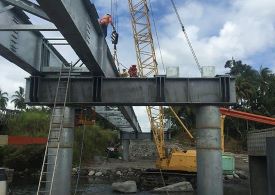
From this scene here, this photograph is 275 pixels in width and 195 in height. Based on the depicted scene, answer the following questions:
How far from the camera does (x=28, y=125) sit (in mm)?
49188

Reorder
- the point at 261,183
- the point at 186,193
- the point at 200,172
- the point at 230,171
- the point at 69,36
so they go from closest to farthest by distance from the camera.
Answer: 1. the point at 69,36
2. the point at 261,183
3. the point at 200,172
4. the point at 186,193
5. the point at 230,171

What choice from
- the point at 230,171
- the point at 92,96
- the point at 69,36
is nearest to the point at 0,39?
the point at 69,36

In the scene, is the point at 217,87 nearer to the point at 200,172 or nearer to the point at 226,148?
the point at 200,172

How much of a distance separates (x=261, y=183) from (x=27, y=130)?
130 feet

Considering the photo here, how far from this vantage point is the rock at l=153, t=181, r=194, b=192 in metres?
29.5

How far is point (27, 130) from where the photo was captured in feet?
160

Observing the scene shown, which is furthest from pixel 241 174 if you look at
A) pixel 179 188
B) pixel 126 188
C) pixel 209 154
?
pixel 209 154

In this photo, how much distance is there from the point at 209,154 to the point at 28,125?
37.7 meters

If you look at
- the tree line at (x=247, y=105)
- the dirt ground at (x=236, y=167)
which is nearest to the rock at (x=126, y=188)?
the dirt ground at (x=236, y=167)

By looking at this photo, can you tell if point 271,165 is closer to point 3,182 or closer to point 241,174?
point 3,182

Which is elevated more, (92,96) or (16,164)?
(92,96)

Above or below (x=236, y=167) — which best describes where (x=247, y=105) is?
above

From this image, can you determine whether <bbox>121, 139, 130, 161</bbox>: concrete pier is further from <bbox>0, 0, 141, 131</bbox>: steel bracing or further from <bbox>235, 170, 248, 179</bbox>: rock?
<bbox>0, 0, 141, 131</bbox>: steel bracing

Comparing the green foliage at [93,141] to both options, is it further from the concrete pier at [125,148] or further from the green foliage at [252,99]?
the green foliage at [252,99]
